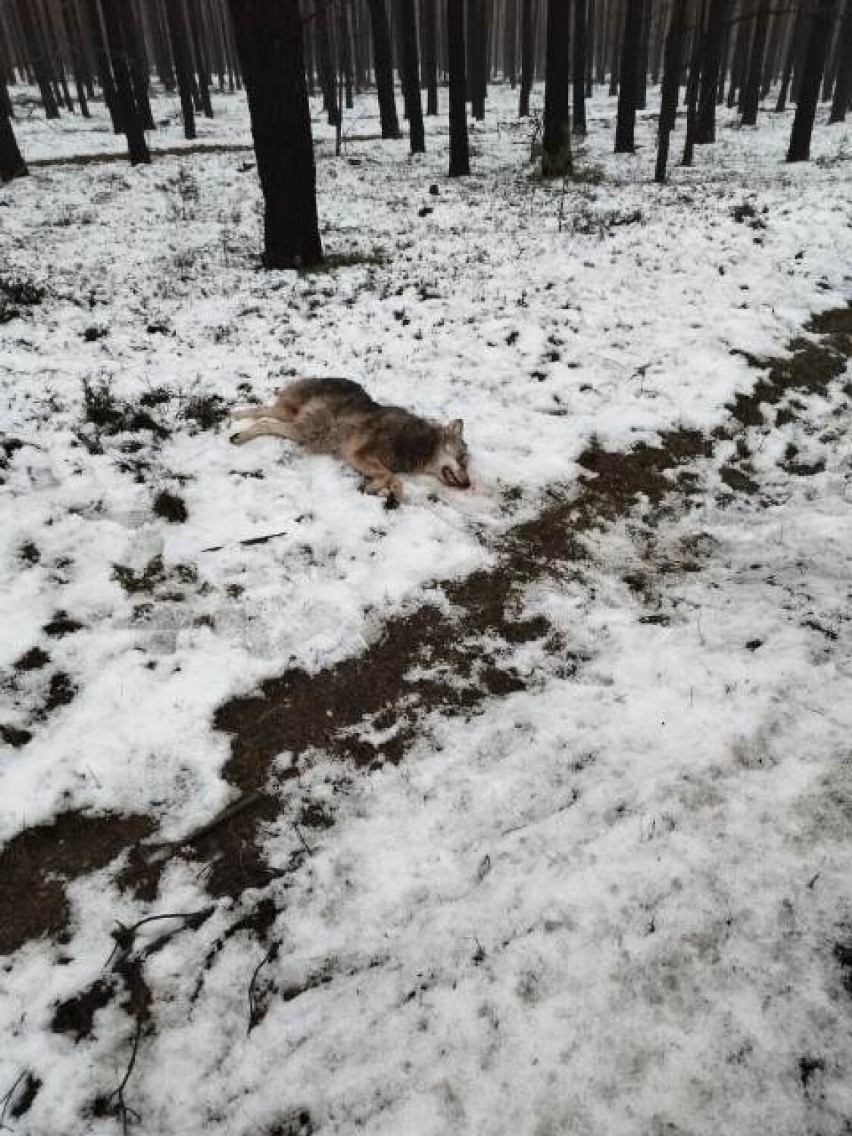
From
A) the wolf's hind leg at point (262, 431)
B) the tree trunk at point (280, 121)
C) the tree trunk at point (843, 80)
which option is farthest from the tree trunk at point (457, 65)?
the tree trunk at point (843, 80)

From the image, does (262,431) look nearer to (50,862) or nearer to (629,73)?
(50,862)

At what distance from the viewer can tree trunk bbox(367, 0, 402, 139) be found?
22.1 m

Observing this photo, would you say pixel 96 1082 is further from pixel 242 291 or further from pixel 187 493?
pixel 242 291

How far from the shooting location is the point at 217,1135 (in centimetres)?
247

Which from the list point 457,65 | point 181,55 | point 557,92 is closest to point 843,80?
point 557,92

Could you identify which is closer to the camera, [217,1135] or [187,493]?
[217,1135]

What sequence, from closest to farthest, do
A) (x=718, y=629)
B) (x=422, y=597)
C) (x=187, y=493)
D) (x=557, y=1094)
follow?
1. (x=557, y=1094)
2. (x=718, y=629)
3. (x=422, y=597)
4. (x=187, y=493)

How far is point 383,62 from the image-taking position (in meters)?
23.5

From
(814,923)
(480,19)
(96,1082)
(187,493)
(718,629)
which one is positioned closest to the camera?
(96,1082)

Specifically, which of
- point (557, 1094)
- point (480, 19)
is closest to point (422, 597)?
point (557, 1094)

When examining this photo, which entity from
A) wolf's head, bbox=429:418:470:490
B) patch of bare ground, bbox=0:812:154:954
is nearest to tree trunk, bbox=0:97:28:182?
wolf's head, bbox=429:418:470:490

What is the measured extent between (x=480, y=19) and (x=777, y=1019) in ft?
131

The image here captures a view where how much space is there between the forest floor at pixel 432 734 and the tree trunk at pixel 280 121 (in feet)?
8.20

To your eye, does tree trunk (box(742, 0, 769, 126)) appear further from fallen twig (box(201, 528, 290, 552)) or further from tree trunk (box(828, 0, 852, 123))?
fallen twig (box(201, 528, 290, 552))
